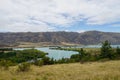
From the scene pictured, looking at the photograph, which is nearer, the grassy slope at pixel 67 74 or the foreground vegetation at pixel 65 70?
the grassy slope at pixel 67 74

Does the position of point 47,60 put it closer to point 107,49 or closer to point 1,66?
point 107,49

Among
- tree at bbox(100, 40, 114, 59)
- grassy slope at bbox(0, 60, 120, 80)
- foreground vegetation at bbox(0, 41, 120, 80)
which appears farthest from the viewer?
tree at bbox(100, 40, 114, 59)

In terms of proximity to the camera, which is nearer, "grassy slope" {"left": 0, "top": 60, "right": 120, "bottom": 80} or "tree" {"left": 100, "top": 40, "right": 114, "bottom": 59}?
"grassy slope" {"left": 0, "top": 60, "right": 120, "bottom": 80}

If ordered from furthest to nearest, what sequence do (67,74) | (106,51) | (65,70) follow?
(106,51), (65,70), (67,74)

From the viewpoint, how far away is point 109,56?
5744cm

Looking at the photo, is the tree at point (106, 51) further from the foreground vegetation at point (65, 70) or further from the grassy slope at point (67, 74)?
the grassy slope at point (67, 74)

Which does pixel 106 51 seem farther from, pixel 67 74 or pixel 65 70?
pixel 67 74

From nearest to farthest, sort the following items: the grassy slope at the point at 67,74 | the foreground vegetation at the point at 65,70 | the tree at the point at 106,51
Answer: the grassy slope at the point at 67,74
the foreground vegetation at the point at 65,70
the tree at the point at 106,51

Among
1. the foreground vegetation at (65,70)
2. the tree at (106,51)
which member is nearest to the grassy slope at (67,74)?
the foreground vegetation at (65,70)

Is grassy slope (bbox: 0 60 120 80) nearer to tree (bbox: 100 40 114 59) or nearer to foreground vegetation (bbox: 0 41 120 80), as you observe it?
foreground vegetation (bbox: 0 41 120 80)

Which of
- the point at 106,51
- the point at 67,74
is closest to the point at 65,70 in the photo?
the point at 67,74

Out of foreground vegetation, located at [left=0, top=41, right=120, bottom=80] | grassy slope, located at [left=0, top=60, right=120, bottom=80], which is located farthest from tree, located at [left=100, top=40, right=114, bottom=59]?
grassy slope, located at [left=0, top=60, right=120, bottom=80]

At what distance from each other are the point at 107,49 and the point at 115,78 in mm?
46174

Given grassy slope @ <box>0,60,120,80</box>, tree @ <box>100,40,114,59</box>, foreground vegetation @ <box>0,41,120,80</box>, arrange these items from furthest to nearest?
tree @ <box>100,40,114,59</box>
foreground vegetation @ <box>0,41,120,80</box>
grassy slope @ <box>0,60,120,80</box>
